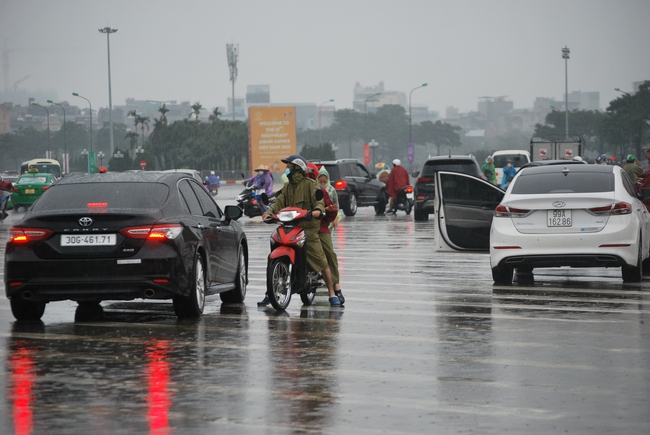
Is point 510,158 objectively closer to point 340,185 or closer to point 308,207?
point 340,185

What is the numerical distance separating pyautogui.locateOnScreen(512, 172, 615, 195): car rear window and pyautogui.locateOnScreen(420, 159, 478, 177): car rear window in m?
15.8

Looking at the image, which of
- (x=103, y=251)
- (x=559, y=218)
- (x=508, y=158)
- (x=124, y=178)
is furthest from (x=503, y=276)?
(x=508, y=158)

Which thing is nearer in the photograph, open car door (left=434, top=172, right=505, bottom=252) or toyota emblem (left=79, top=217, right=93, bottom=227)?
toyota emblem (left=79, top=217, right=93, bottom=227)

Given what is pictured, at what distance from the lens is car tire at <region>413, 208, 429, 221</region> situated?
32878 mm

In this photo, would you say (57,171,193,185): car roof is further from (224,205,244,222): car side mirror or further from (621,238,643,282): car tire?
(621,238,643,282): car tire

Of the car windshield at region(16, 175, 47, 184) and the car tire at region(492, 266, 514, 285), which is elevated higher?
the car windshield at region(16, 175, 47, 184)

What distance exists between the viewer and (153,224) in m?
11.5

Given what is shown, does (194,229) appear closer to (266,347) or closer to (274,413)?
(266,347)

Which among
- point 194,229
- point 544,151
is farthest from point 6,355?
point 544,151

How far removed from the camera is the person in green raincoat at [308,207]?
517 inches

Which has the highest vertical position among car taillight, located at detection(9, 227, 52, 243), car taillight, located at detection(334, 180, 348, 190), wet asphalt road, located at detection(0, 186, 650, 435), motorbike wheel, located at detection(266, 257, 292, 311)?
car taillight, located at detection(9, 227, 52, 243)

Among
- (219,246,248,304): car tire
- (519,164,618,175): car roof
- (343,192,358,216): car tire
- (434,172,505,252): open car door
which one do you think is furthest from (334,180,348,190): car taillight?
(219,246,248,304): car tire

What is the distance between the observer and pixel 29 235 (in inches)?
451

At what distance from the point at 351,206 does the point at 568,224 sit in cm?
2294
